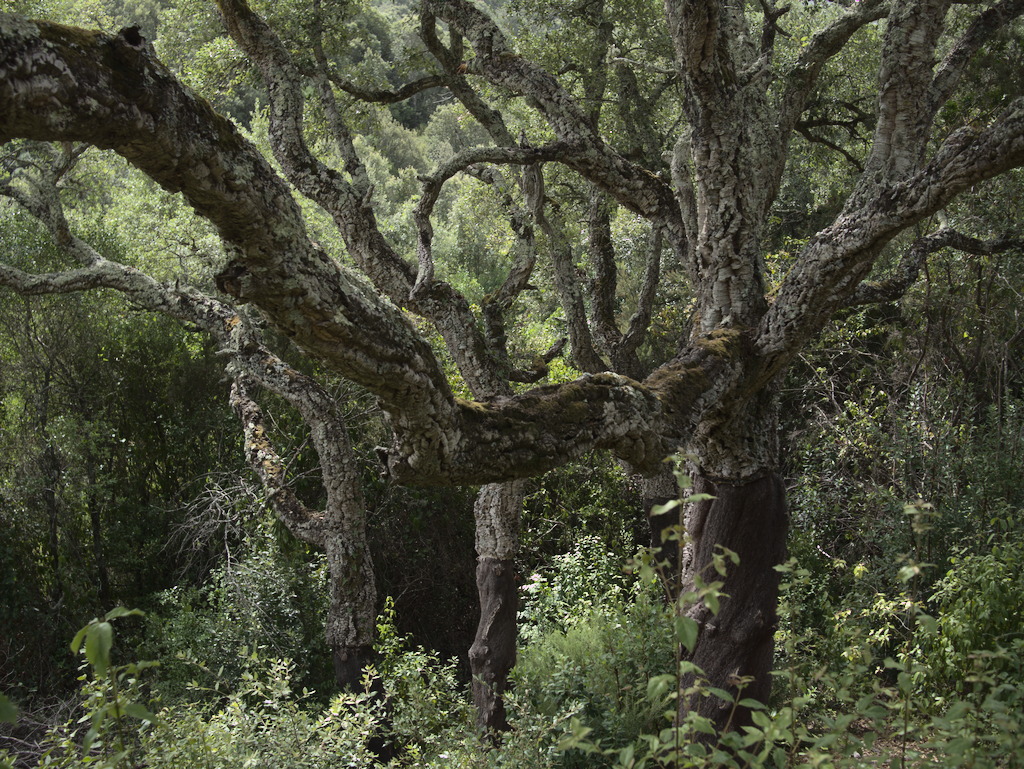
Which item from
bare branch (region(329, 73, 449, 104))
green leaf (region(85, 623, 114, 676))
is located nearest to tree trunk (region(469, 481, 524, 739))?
bare branch (region(329, 73, 449, 104))

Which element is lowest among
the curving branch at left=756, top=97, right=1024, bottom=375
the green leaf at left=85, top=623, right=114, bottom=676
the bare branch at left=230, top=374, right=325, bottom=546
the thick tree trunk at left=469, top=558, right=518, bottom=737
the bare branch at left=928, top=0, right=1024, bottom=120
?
the thick tree trunk at left=469, top=558, right=518, bottom=737

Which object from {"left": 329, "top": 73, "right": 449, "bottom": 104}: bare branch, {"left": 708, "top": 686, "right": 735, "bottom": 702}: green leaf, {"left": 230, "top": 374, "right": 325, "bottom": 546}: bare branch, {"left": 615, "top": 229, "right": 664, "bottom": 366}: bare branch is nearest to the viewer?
{"left": 708, "top": 686, "right": 735, "bottom": 702}: green leaf

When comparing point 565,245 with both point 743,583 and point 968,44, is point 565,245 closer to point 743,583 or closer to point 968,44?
point 968,44

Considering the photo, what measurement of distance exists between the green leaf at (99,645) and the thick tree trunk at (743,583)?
3.36 metres

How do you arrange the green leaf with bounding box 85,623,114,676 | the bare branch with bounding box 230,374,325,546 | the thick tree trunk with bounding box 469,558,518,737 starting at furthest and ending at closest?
the bare branch with bounding box 230,374,325,546 < the thick tree trunk with bounding box 469,558,518,737 < the green leaf with bounding box 85,623,114,676

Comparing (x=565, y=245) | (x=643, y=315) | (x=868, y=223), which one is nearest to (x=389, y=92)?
(x=565, y=245)

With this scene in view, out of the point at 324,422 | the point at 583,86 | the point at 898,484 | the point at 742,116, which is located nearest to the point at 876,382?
the point at 898,484

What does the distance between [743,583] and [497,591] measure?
7.09 ft

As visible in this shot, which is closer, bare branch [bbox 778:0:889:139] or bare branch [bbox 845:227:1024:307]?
A: bare branch [bbox 845:227:1024:307]

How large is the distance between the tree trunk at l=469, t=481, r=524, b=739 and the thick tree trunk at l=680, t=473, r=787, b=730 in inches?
71.2

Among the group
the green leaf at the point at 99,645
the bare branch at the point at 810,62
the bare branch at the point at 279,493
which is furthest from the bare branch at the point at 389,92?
→ the green leaf at the point at 99,645

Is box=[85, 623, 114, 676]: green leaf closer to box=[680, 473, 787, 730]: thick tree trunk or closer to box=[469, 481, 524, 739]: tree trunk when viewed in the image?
box=[680, 473, 787, 730]: thick tree trunk

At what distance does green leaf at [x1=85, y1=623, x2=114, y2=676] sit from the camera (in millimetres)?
1630

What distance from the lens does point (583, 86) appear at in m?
9.36
